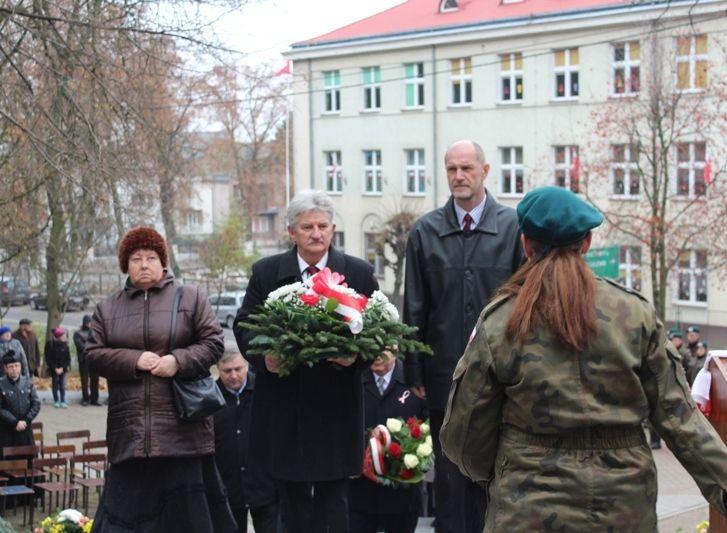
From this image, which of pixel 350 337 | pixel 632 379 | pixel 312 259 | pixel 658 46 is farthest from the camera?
pixel 658 46

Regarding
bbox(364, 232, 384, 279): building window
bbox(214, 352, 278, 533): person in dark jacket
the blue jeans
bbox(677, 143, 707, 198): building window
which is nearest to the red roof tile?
bbox(677, 143, 707, 198): building window

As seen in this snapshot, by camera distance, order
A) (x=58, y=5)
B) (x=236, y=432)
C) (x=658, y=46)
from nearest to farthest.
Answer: (x=236, y=432)
(x=58, y=5)
(x=658, y=46)

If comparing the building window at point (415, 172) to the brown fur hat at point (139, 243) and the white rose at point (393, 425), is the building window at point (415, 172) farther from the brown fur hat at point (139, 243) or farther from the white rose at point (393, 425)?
the brown fur hat at point (139, 243)

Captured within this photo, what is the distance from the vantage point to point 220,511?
714cm

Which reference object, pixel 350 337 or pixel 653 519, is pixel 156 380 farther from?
pixel 653 519

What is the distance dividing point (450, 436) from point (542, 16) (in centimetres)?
4306

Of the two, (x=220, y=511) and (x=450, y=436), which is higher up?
(x=450, y=436)

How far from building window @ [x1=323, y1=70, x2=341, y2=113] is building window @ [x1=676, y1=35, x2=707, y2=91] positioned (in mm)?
20370

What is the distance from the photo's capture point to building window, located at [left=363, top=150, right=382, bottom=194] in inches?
2141

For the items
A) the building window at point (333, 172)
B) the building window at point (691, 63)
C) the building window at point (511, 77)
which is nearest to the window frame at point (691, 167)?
the building window at point (691, 63)

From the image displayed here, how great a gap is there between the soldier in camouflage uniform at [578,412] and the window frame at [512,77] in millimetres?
44682

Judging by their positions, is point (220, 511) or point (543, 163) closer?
point (220, 511)

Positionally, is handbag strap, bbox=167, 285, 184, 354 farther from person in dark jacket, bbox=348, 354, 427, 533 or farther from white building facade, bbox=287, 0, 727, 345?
white building facade, bbox=287, 0, 727, 345

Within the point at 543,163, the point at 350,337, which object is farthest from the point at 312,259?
the point at 543,163
